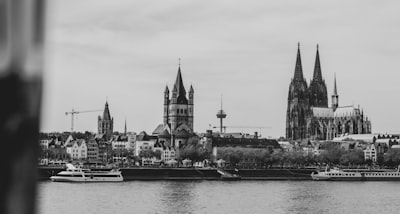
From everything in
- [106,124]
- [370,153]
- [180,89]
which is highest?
[180,89]

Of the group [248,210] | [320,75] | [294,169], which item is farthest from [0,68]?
[320,75]

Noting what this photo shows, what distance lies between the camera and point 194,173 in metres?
91.8

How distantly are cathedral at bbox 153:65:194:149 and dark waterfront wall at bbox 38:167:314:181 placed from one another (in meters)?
38.3

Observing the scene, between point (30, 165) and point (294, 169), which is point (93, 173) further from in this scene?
point (30, 165)

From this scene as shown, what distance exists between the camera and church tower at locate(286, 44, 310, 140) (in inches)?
5989

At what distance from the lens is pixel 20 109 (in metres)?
0.96

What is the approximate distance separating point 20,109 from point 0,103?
34 mm

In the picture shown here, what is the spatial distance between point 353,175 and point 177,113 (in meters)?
48.7

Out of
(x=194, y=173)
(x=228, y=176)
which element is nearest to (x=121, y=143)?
(x=194, y=173)

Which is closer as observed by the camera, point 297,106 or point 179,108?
point 179,108

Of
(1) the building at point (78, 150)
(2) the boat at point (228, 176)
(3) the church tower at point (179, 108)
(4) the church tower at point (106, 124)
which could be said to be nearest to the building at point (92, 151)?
(1) the building at point (78, 150)

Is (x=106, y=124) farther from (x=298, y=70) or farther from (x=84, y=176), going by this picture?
(x=84, y=176)

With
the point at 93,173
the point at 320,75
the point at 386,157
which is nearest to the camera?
the point at 93,173

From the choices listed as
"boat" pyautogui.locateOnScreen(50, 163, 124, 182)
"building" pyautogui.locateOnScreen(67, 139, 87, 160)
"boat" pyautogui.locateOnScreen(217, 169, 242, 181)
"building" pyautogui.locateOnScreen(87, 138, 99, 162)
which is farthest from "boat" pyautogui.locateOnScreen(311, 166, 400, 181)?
"building" pyautogui.locateOnScreen(67, 139, 87, 160)
